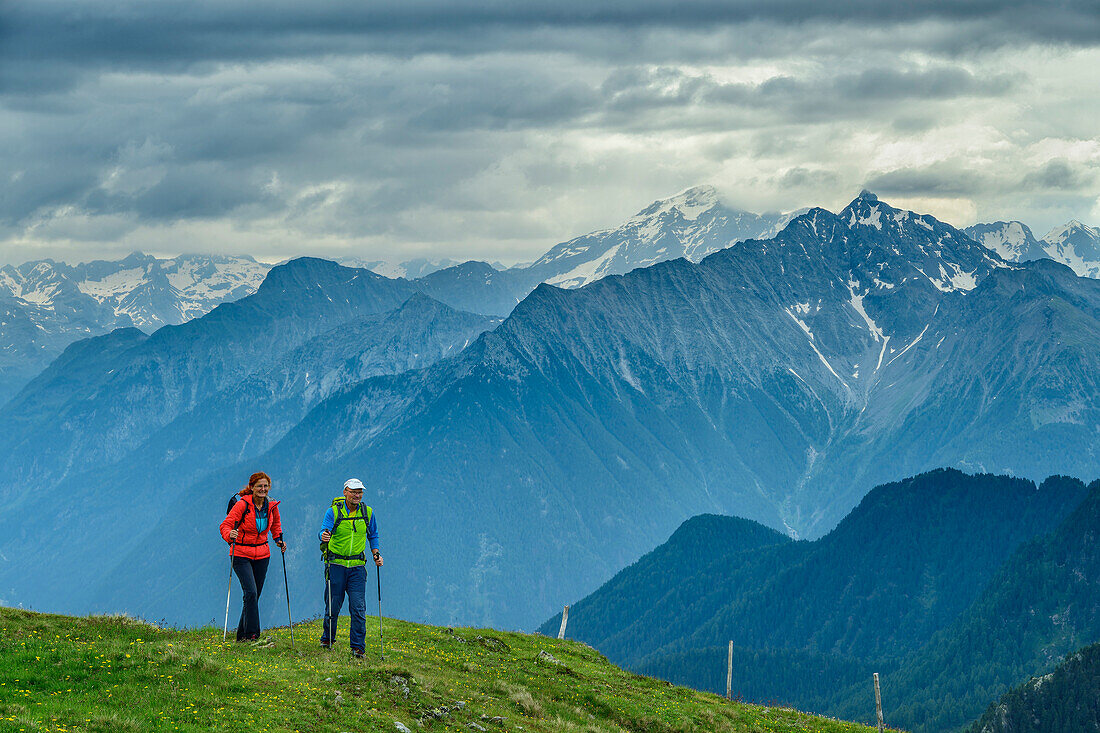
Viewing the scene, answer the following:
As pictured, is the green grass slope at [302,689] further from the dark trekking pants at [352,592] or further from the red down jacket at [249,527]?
the red down jacket at [249,527]

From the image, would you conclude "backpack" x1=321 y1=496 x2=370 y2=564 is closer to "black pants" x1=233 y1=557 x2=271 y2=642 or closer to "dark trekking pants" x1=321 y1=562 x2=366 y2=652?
"dark trekking pants" x1=321 y1=562 x2=366 y2=652

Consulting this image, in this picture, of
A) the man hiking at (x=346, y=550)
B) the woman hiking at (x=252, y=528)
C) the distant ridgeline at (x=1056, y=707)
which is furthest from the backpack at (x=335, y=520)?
the distant ridgeline at (x=1056, y=707)

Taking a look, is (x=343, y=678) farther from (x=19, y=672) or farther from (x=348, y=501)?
(x=19, y=672)

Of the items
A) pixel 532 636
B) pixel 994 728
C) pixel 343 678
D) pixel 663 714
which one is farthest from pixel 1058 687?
pixel 343 678

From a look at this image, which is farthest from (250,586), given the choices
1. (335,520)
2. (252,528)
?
(335,520)

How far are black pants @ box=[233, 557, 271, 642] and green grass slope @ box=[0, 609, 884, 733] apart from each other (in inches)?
37.2

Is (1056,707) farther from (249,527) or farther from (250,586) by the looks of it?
(249,527)

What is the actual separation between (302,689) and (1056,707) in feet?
618

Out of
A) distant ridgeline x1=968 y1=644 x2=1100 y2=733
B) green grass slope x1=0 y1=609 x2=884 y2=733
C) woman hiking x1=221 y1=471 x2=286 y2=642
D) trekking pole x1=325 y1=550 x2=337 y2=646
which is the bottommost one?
green grass slope x1=0 y1=609 x2=884 y2=733

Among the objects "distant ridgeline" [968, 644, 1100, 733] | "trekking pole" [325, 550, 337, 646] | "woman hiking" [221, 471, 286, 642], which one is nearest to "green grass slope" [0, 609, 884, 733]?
"trekking pole" [325, 550, 337, 646]

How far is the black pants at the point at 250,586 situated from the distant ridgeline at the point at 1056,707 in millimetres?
177259

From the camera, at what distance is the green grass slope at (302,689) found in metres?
33.2

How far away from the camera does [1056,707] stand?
192m

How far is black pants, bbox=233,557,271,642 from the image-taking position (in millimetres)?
41719
